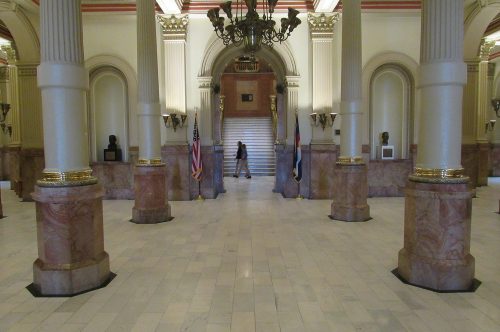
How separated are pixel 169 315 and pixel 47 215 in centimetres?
181

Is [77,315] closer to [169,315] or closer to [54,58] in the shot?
[169,315]

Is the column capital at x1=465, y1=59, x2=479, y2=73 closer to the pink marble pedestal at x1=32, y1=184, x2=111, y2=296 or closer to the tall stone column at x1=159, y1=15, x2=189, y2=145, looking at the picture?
the tall stone column at x1=159, y1=15, x2=189, y2=145

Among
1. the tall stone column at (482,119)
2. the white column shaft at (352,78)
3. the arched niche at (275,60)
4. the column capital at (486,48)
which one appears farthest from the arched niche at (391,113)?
the column capital at (486,48)

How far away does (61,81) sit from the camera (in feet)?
14.0

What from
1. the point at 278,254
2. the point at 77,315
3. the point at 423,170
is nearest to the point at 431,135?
the point at 423,170

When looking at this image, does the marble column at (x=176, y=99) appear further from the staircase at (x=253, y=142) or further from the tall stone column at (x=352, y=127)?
the staircase at (x=253, y=142)

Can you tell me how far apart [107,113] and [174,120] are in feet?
8.18

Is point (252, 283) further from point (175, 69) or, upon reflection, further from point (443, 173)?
point (175, 69)

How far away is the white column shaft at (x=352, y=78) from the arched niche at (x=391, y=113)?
4.02m

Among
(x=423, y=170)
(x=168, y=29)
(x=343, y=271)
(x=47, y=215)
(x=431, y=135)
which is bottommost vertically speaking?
(x=343, y=271)

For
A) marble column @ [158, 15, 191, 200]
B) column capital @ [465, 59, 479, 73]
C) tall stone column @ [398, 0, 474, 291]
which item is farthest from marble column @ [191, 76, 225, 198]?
column capital @ [465, 59, 479, 73]

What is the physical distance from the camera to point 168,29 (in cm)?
1095

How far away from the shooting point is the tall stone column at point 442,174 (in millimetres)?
4258

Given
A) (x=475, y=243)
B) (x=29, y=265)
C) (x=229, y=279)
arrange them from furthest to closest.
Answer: (x=475, y=243) < (x=29, y=265) < (x=229, y=279)
